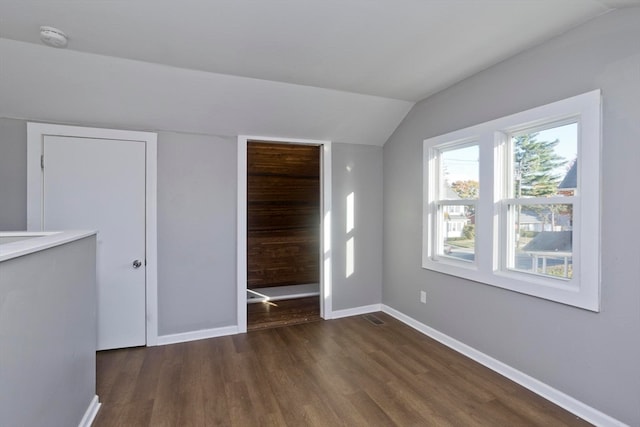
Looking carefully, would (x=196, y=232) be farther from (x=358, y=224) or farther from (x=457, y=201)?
(x=457, y=201)

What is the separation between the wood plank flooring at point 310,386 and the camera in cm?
197

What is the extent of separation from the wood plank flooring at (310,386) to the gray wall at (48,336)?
45 cm

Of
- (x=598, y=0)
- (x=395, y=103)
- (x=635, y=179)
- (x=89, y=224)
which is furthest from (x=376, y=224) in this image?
(x=89, y=224)

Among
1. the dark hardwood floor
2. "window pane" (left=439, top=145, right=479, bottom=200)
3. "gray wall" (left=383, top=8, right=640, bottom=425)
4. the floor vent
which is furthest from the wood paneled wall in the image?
"gray wall" (left=383, top=8, right=640, bottom=425)

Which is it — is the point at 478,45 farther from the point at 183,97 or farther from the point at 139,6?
the point at 183,97

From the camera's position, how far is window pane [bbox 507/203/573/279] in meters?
2.15

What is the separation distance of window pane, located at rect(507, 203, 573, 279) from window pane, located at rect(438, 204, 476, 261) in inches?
15.0

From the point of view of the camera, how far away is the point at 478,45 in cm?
220

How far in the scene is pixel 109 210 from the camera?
287 centimetres

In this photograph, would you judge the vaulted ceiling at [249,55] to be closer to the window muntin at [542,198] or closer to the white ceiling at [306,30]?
the white ceiling at [306,30]

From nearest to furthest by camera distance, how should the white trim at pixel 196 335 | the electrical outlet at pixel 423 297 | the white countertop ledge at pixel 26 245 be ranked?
the white countertop ledge at pixel 26 245 < the white trim at pixel 196 335 < the electrical outlet at pixel 423 297

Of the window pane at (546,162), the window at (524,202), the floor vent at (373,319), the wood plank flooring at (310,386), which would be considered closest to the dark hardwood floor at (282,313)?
the wood plank flooring at (310,386)

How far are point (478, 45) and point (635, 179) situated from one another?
1.29 metres

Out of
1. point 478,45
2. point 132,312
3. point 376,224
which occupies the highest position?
point 478,45
